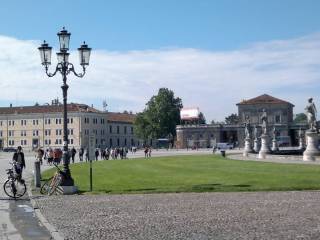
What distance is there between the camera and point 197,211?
16.5m

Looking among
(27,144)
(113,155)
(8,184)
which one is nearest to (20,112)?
(27,144)

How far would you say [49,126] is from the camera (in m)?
170

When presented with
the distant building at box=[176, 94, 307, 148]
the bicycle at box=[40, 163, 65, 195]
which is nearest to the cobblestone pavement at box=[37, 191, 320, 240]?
the bicycle at box=[40, 163, 65, 195]

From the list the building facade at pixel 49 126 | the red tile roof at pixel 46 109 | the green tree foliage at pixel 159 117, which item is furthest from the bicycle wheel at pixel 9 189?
the green tree foliage at pixel 159 117

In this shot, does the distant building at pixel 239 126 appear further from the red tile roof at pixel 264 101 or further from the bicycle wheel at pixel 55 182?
the bicycle wheel at pixel 55 182

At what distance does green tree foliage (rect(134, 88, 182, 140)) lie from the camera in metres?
172

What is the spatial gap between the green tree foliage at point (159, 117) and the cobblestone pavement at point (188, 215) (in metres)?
150

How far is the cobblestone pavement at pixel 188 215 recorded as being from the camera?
12.4m

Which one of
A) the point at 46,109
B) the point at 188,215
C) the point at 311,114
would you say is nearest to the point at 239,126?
the point at 46,109

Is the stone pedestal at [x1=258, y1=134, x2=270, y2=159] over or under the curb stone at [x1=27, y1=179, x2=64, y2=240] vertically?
over

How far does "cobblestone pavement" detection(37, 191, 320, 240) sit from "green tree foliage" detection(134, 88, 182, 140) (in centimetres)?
14964

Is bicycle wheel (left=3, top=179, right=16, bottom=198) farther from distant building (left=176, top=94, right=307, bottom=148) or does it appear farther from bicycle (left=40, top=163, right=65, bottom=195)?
distant building (left=176, top=94, right=307, bottom=148)

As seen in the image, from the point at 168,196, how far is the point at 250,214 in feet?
21.0

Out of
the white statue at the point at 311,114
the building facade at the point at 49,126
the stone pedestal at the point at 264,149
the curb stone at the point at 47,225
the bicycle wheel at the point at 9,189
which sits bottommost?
the curb stone at the point at 47,225
